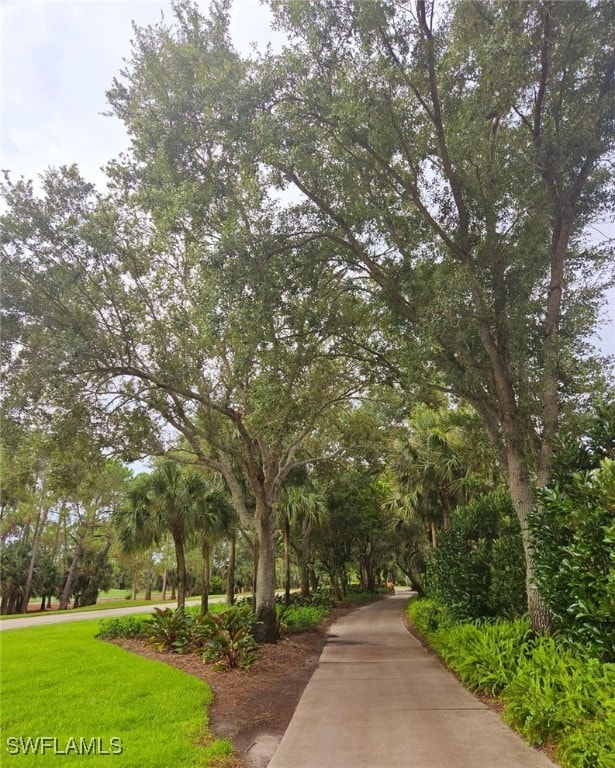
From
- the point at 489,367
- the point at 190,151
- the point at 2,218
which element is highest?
the point at 190,151

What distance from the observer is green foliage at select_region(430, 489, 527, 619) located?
10.4 meters

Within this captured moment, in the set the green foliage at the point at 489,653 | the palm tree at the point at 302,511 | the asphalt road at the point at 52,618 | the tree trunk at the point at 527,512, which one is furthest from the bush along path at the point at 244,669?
the asphalt road at the point at 52,618

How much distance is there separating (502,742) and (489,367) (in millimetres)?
5939

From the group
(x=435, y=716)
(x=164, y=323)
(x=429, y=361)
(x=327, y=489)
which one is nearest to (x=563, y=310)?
(x=429, y=361)

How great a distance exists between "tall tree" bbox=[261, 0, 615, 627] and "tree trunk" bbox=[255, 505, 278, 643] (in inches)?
258

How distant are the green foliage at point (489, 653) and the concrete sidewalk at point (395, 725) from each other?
277 mm

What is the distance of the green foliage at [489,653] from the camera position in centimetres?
730

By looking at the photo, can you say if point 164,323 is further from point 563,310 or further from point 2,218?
point 563,310

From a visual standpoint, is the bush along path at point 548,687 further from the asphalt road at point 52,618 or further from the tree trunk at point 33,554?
the tree trunk at point 33,554

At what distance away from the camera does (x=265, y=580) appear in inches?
536

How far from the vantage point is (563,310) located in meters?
9.61

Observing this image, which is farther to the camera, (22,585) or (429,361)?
(22,585)

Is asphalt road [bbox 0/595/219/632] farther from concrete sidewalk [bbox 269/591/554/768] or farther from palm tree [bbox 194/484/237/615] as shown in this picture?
concrete sidewalk [bbox 269/591/554/768]

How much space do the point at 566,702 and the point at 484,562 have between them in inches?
258
